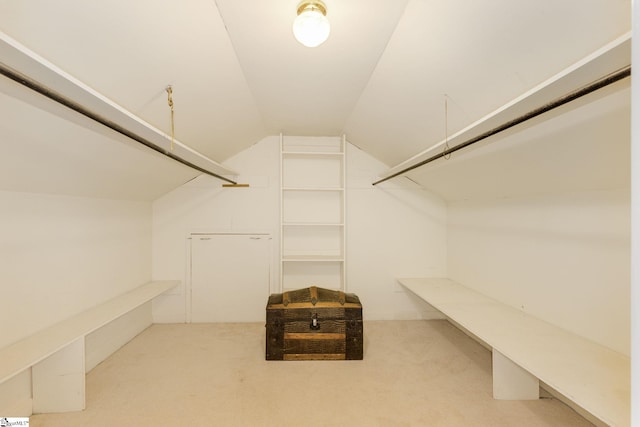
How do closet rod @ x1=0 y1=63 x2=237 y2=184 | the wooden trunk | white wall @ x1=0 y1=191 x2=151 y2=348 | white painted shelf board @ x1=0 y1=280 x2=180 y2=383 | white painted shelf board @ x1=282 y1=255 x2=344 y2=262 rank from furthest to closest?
1. white painted shelf board @ x1=282 y1=255 x2=344 y2=262
2. the wooden trunk
3. white wall @ x1=0 y1=191 x2=151 y2=348
4. white painted shelf board @ x1=0 y1=280 x2=180 y2=383
5. closet rod @ x1=0 y1=63 x2=237 y2=184


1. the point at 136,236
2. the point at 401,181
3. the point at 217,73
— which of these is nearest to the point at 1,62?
the point at 217,73

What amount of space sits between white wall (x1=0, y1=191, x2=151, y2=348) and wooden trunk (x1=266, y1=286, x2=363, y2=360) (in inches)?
60.2

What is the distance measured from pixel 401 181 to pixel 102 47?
319cm

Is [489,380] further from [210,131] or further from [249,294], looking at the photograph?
[210,131]

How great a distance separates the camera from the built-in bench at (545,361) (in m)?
1.27

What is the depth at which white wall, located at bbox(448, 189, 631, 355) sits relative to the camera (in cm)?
171

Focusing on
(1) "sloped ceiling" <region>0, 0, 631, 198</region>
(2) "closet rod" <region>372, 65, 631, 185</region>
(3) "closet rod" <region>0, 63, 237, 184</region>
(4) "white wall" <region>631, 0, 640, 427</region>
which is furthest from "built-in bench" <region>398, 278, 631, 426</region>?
(3) "closet rod" <region>0, 63, 237, 184</region>

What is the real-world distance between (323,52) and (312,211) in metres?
2.17

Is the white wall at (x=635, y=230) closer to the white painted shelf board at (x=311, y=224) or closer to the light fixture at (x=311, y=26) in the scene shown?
the light fixture at (x=311, y=26)

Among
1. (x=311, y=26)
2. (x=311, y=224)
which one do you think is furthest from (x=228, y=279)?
(x=311, y=26)

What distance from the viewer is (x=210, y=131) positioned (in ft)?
8.64

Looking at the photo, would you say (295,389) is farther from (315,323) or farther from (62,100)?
(62,100)

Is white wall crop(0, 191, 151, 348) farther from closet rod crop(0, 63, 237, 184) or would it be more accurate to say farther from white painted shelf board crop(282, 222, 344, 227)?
white painted shelf board crop(282, 222, 344, 227)

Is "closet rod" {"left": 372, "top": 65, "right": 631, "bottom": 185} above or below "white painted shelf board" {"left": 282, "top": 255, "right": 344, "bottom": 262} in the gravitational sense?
above
